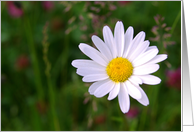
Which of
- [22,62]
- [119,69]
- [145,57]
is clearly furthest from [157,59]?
[22,62]

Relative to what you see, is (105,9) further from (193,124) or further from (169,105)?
(169,105)

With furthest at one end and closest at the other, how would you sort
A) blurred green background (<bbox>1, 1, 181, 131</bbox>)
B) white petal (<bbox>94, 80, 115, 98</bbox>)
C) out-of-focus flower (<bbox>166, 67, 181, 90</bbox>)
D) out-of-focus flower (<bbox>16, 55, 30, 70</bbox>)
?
out-of-focus flower (<bbox>16, 55, 30, 70</bbox>) → out-of-focus flower (<bbox>166, 67, 181, 90</bbox>) → blurred green background (<bbox>1, 1, 181, 131</bbox>) → white petal (<bbox>94, 80, 115, 98</bbox>)

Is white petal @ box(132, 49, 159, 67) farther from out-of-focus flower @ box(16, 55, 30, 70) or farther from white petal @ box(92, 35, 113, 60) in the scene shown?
out-of-focus flower @ box(16, 55, 30, 70)

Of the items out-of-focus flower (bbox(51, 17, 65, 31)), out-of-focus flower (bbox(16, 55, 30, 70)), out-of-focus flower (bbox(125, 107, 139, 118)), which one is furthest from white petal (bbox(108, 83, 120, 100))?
out-of-focus flower (bbox(51, 17, 65, 31))

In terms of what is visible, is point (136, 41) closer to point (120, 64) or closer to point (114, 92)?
point (120, 64)

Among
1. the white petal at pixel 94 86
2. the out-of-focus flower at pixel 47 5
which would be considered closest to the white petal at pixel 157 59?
the white petal at pixel 94 86

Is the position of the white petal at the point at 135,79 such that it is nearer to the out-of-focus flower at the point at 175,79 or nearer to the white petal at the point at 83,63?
the white petal at the point at 83,63
